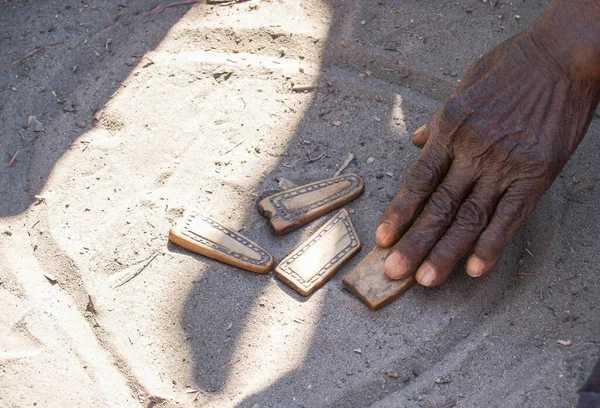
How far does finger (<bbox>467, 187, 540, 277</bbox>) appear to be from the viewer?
1905mm

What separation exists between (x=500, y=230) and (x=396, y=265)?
0.91ft

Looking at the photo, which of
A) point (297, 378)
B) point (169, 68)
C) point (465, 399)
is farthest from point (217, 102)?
point (465, 399)

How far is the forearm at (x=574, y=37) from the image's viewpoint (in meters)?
1.95

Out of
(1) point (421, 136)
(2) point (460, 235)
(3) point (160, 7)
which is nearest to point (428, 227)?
(2) point (460, 235)

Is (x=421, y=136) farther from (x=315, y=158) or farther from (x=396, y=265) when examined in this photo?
(x=396, y=265)

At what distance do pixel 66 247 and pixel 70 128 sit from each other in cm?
50

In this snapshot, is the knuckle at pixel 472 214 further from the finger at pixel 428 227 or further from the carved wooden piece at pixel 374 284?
the carved wooden piece at pixel 374 284

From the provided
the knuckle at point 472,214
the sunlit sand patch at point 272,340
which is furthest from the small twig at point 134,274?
the knuckle at point 472,214

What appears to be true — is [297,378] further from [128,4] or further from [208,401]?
[128,4]

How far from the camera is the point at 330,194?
221 centimetres

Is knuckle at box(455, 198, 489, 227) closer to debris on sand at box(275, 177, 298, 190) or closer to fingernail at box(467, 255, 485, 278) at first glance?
fingernail at box(467, 255, 485, 278)

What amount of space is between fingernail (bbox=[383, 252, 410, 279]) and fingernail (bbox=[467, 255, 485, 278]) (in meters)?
0.16

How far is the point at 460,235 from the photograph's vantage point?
1.93 metres

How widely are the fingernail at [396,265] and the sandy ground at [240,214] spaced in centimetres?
10
